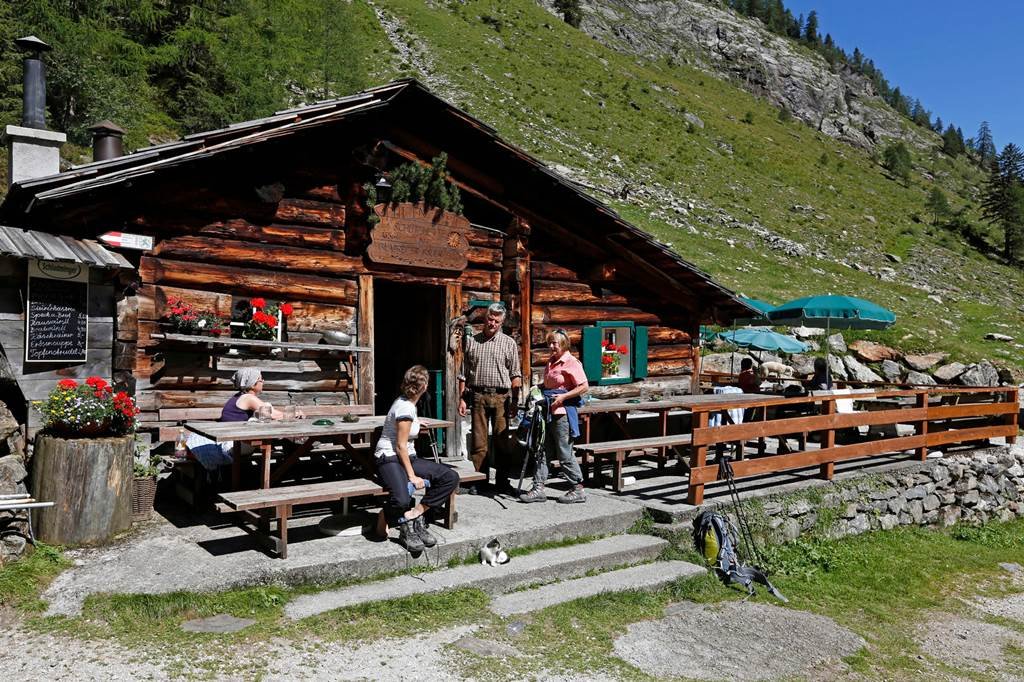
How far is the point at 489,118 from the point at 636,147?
1044 cm

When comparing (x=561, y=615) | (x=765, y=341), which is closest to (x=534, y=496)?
(x=561, y=615)

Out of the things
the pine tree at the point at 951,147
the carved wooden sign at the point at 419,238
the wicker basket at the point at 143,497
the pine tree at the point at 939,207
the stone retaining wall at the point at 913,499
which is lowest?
the stone retaining wall at the point at 913,499

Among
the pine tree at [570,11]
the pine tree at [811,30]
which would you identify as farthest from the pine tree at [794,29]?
the pine tree at [570,11]

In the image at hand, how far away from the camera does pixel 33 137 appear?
8.16m

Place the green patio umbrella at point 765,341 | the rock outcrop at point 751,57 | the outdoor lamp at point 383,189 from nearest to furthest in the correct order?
the outdoor lamp at point 383,189 → the green patio umbrella at point 765,341 → the rock outcrop at point 751,57

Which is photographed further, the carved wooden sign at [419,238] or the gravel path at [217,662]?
the carved wooden sign at [419,238]

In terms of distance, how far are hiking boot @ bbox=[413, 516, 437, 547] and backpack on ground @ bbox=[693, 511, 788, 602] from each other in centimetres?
280

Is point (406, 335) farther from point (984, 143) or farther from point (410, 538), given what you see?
point (984, 143)

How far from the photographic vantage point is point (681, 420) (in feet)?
37.3

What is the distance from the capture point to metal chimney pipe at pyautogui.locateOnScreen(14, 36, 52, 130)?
335 inches

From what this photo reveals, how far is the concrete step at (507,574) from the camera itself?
5.05m

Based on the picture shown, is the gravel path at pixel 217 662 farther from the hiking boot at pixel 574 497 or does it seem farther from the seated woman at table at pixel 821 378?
the seated woman at table at pixel 821 378

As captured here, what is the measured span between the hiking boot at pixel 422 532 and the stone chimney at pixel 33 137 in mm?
6002

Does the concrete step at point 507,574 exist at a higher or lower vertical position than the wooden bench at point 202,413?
lower
